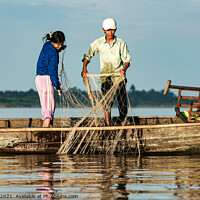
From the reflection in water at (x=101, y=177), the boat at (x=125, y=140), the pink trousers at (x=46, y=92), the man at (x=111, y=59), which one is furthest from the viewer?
the man at (x=111, y=59)

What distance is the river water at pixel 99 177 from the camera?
5672 mm

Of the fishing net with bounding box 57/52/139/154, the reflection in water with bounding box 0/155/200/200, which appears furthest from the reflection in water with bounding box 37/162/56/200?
the fishing net with bounding box 57/52/139/154

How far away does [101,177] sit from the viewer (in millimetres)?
6906

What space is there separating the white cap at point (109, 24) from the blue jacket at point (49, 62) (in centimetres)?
115

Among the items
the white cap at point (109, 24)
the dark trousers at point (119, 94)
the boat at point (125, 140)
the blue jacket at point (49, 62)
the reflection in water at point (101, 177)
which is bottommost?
the reflection in water at point (101, 177)

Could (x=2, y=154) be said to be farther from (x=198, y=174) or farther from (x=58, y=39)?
(x=198, y=174)

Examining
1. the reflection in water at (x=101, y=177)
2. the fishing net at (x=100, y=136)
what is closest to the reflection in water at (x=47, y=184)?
the reflection in water at (x=101, y=177)

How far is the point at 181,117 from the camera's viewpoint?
11.8 m

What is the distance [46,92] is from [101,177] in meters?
3.75

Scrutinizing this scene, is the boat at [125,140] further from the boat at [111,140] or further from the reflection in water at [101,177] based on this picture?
the reflection in water at [101,177]

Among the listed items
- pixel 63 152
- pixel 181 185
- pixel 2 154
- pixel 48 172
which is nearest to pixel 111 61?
pixel 63 152

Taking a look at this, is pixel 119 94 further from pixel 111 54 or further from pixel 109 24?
pixel 109 24

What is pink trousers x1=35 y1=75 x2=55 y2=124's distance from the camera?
33.6ft

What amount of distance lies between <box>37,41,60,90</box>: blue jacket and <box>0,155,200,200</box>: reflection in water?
161 centimetres
